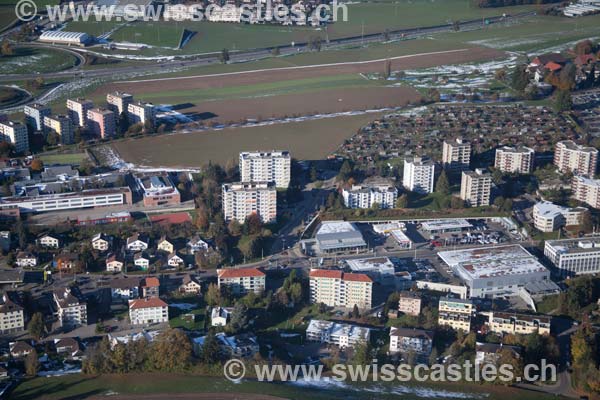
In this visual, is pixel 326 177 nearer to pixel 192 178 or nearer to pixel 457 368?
pixel 192 178

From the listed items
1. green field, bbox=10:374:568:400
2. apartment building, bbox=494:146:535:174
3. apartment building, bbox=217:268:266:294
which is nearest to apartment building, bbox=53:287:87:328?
green field, bbox=10:374:568:400

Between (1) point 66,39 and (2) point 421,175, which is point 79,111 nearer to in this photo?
(2) point 421,175

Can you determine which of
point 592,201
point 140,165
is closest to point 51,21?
point 140,165

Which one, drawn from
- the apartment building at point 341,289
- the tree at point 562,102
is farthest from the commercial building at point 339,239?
the tree at point 562,102

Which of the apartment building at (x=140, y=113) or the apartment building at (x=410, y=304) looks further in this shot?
the apartment building at (x=140, y=113)

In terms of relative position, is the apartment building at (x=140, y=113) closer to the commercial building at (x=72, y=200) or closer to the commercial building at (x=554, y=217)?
the commercial building at (x=72, y=200)

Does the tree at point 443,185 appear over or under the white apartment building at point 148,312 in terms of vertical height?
over

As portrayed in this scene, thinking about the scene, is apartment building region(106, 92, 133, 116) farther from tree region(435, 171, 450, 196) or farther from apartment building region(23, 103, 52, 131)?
tree region(435, 171, 450, 196)

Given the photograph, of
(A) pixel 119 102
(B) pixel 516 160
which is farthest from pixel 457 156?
(A) pixel 119 102
